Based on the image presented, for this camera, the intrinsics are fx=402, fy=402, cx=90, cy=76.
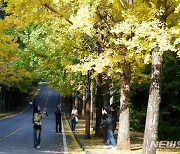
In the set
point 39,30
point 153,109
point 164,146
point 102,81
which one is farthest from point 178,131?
point 39,30

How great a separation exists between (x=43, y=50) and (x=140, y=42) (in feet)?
34.2

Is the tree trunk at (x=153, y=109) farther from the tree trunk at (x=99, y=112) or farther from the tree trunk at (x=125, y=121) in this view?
the tree trunk at (x=99, y=112)

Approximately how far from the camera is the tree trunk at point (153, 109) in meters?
11.1

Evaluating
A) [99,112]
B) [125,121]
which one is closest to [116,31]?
[125,121]

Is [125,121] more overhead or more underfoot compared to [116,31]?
more underfoot

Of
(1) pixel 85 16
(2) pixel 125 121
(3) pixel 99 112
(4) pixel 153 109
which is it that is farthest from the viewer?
(3) pixel 99 112

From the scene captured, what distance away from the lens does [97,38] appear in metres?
15.5

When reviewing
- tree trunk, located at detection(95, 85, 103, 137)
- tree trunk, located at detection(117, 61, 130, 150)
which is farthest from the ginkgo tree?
tree trunk, located at detection(95, 85, 103, 137)

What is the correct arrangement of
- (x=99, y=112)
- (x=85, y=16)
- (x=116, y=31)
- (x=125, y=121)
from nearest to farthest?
1. (x=116, y=31)
2. (x=85, y=16)
3. (x=125, y=121)
4. (x=99, y=112)

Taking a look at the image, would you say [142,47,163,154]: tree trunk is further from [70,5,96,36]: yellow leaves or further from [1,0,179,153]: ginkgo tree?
[70,5,96,36]: yellow leaves

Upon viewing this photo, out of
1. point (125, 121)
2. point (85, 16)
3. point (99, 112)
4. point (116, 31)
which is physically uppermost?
point (85, 16)

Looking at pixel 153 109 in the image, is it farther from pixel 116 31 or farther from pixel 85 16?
pixel 85 16

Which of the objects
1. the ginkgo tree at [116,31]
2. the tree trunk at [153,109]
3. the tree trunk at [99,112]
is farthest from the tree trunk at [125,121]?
the tree trunk at [99,112]

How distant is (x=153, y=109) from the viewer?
11.1m
